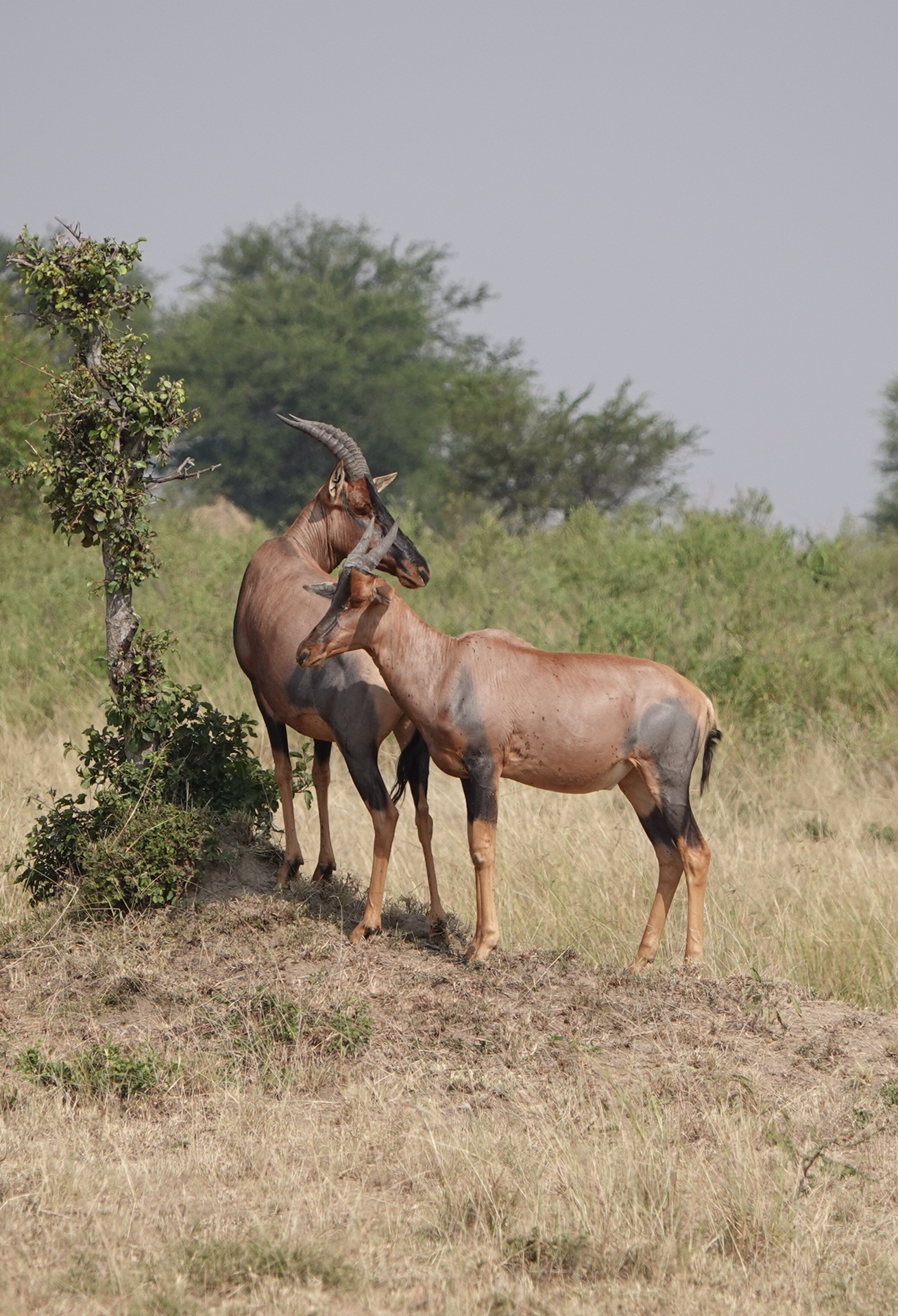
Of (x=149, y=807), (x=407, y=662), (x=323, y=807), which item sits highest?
(x=407, y=662)

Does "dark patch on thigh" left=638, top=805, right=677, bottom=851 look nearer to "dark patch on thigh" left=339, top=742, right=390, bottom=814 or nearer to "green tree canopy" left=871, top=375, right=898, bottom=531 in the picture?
"dark patch on thigh" left=339, top=742, right=390, bottom=814

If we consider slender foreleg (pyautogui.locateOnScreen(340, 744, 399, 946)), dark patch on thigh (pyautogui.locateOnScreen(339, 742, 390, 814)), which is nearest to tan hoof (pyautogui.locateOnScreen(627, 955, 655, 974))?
slender foreleg (pyautogui.locateOnScreen(340, 744, 399, 946))

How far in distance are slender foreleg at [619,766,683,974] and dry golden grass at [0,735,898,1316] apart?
0.46 feet

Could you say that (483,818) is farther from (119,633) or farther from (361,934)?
(119,633)

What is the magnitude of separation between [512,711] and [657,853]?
1.03 metres

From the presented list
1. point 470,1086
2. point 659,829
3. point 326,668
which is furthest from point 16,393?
point 470,1086

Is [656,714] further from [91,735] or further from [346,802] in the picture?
[346,802]

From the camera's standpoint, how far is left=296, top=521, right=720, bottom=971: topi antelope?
255 inches

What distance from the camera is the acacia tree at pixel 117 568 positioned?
23.9ft

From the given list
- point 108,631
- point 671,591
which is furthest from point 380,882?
point 671,591

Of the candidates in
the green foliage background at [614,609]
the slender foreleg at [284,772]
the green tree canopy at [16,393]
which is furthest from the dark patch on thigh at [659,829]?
the green tree canopy at [16,393]

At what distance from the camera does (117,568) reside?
7.52 meters

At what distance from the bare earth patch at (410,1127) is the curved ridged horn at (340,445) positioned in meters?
2.15

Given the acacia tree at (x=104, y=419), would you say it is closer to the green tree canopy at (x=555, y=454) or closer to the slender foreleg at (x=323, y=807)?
the slender foreleg at (x=323, y=807)
